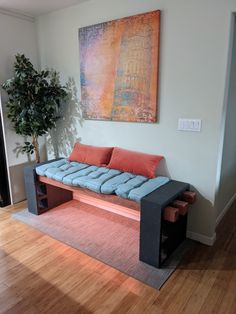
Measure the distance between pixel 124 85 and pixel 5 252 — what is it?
208 cm

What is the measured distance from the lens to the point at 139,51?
2.36 m

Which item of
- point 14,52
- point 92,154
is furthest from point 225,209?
point 14,52

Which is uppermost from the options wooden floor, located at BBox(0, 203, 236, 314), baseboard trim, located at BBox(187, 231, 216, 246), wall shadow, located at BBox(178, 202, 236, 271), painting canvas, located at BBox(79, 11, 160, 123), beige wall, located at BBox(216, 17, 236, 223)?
painting canvas, located at BBox(79, 11, 160, 123)

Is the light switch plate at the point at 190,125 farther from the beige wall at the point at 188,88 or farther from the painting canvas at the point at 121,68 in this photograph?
the painting canvas at the point at 121,68

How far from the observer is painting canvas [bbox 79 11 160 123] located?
2297mm

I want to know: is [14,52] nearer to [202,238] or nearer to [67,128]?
[67,128]

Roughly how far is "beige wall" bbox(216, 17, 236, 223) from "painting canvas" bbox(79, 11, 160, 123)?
29.5 inches

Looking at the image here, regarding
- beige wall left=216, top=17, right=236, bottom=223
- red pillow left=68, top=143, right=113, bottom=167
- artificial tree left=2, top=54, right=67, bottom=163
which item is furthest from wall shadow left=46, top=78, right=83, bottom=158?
beige wall left=216, top=17, right=236, bottom=223

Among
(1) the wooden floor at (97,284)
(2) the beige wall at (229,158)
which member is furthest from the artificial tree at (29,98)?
(2) the beige wall at (229,158)

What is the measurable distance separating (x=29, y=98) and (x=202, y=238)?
8.40 feet

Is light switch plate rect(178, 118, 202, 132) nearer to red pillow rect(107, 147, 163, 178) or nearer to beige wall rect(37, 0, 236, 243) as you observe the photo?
beige wall rect(37, 0, 236, 243)

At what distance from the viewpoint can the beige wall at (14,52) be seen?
2.89 meters

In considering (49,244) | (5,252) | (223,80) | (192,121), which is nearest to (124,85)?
(192,121)

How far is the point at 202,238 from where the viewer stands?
234 cm
